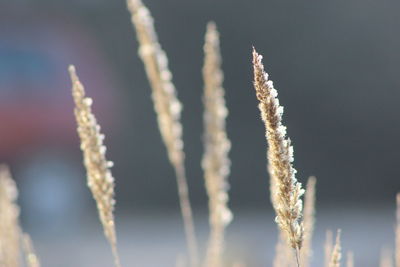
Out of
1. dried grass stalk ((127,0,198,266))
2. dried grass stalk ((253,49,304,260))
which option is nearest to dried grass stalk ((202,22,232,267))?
dried grass stalk ((127,0,198,266))

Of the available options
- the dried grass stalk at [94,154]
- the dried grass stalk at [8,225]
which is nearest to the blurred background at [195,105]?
the dried grass stalk at [8,225]

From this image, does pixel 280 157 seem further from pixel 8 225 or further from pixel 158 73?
pixel 8 225

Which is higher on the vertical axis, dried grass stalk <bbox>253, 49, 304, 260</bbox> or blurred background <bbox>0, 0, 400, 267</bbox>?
blurred background <bbox>0, 0, 400, 267</bbox>

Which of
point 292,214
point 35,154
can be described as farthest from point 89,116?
point 35,154

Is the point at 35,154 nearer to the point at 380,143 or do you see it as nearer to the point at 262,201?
the point at 262,201

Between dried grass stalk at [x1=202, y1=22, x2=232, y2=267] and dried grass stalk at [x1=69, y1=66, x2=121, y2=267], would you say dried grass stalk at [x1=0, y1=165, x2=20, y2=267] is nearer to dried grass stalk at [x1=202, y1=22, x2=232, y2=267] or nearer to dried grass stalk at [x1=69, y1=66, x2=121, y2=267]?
dried grass stalk at [x1=69, y1=66, x2=121, y2=267]

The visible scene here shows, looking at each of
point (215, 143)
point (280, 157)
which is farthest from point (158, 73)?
point (280, 157)
